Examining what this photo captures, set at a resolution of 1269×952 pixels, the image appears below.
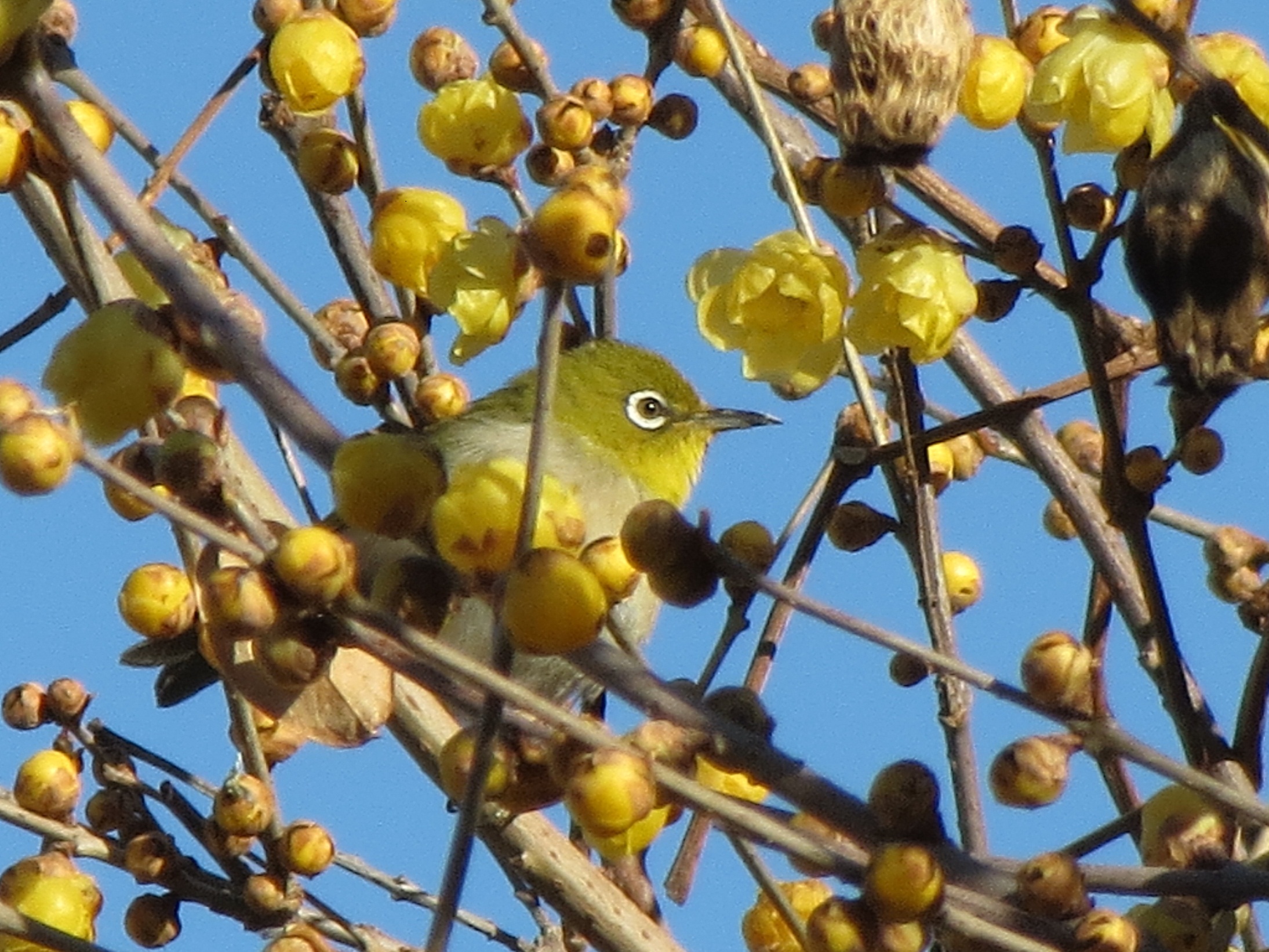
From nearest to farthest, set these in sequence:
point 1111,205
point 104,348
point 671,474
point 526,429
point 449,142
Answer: point 104,348, point 1111,205, point 449,142, point 526,429, point 671,474

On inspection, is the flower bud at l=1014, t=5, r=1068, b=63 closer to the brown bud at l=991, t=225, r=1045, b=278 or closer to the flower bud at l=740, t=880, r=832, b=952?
the brown bud at l=991, t=225, r=1045, b=278

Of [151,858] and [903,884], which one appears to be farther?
[151,858]

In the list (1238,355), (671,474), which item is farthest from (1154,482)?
(671,474)

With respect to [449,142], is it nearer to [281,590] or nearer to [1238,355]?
[1238,355]

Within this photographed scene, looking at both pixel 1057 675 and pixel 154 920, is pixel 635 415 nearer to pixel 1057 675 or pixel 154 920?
pixel 154 920

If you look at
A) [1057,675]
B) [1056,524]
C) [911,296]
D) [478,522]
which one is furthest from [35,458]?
[1056,524]

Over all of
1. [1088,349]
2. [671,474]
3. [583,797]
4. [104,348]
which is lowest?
[583,797]
